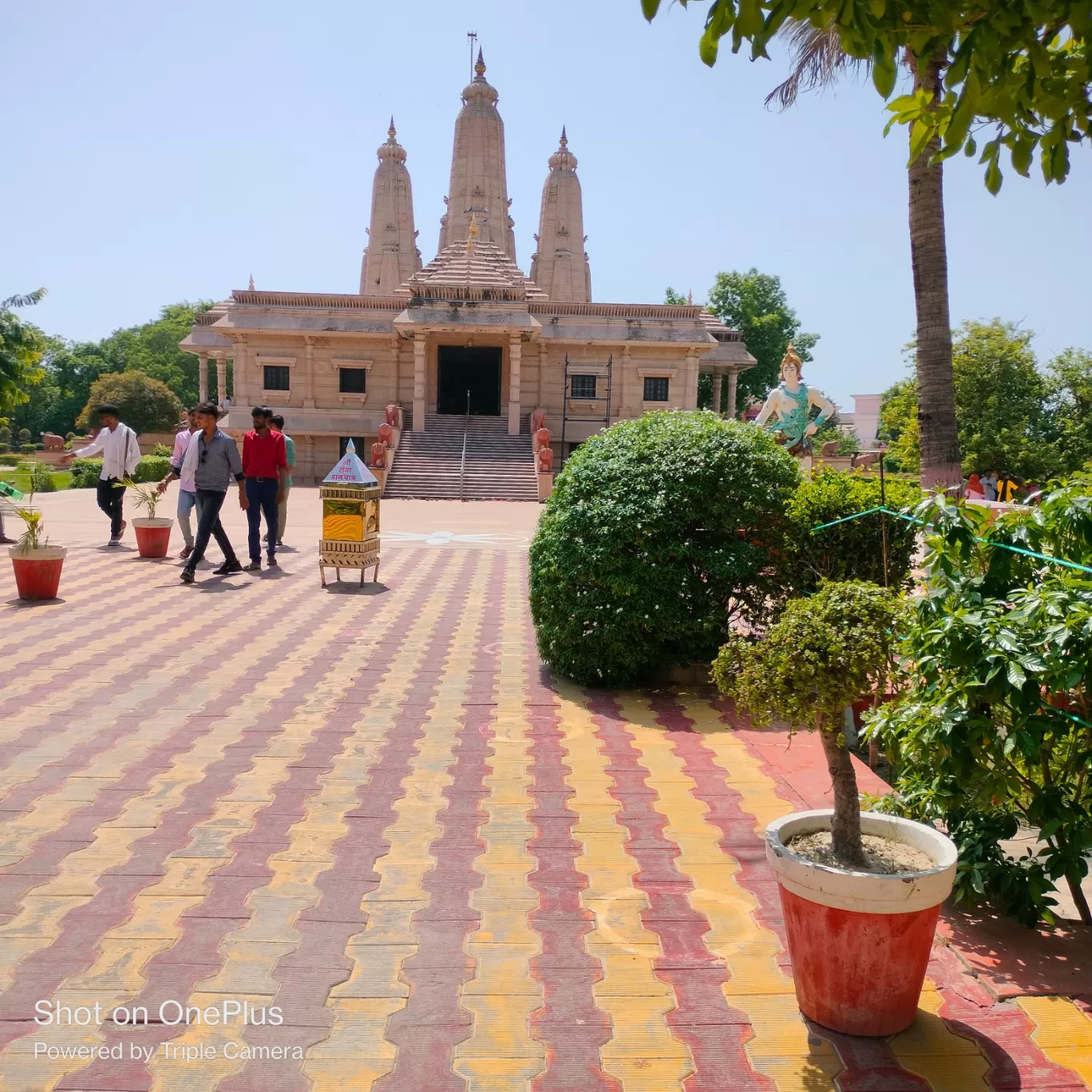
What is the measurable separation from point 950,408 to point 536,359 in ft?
87.9

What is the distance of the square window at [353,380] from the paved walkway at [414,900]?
27.1 meters

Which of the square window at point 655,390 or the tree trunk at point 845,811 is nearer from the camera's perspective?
the tree trunk at point 845,811

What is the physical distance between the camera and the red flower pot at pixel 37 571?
30.9 ft

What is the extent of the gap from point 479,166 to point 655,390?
47.5ft

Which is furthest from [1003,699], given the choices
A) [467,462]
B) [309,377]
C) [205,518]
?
[309,377]

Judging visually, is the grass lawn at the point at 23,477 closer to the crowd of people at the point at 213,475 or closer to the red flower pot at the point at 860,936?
the crowd of people at the point at 213,475


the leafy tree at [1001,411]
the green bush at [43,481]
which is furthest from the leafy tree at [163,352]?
the leafy tree at [1001,411]

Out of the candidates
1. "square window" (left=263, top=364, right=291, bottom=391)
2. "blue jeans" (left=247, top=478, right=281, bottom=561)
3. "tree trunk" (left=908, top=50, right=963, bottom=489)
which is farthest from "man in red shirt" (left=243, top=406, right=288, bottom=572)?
"square window" (left=263, top=364, right=291, bottom=391)

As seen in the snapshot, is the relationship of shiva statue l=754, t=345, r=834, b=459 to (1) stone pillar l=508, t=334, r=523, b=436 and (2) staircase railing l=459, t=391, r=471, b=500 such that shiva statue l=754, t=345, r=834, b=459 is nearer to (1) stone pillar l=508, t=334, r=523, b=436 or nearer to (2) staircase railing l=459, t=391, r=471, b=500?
(2) staircase railing l=459, t=391, r=471, b=500

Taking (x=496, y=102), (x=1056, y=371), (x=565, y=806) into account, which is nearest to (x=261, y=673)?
(x=565, y=806)

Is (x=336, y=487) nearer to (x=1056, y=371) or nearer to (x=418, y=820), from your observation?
(x=418, y=820)

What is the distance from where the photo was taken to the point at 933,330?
25.6 feet

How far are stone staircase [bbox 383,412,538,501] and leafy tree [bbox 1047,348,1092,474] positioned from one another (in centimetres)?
1294

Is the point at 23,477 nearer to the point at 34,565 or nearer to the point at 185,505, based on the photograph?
the point at 185,505
